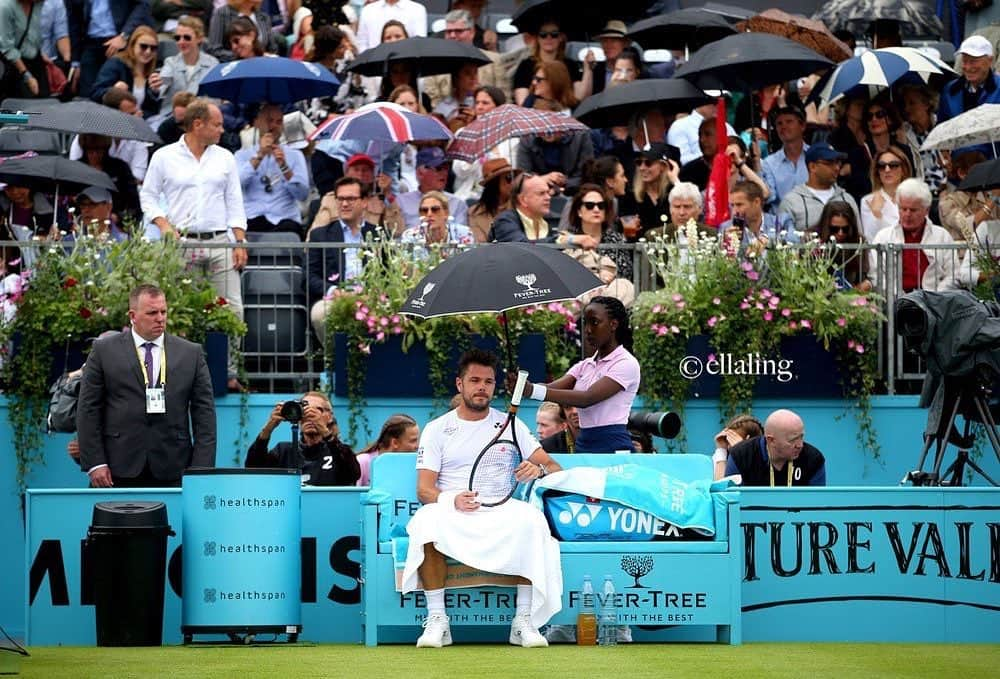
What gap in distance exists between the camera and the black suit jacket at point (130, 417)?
1306cm

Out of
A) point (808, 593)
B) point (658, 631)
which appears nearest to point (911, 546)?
point (808, 593)

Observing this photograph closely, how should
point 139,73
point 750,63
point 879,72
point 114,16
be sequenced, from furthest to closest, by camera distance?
point 114,16 → point 139,73 → point 879,72 → point 750,63

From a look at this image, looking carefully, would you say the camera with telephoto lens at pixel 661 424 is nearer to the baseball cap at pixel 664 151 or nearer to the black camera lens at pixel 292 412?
the black camera lens at pixel 292 412

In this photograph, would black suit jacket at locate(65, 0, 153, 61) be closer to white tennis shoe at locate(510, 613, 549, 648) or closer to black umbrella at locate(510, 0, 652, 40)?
black umbrella at locate(510, 0, 652, 40)

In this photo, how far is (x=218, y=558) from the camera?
1152 centimetres

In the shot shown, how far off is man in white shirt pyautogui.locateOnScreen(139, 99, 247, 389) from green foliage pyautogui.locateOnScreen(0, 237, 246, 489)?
33.8 inches

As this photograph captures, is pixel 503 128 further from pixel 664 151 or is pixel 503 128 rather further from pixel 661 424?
pixel 661 424

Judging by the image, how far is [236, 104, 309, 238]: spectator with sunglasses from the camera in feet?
57.9

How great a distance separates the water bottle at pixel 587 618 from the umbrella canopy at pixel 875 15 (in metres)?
10.7

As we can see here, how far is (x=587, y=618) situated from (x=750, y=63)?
774 cm

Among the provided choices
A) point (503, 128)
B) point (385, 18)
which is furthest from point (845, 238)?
point (385, 18)

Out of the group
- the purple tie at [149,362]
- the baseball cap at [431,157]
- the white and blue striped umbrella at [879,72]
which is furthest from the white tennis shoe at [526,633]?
the white and blue striped umbrella at [879,72]

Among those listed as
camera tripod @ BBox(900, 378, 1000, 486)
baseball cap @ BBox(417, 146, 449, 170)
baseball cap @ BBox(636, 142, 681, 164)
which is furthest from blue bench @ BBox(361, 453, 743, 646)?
baseball cap @ BBox(417, 146, 449, 170)

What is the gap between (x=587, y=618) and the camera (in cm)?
1142
